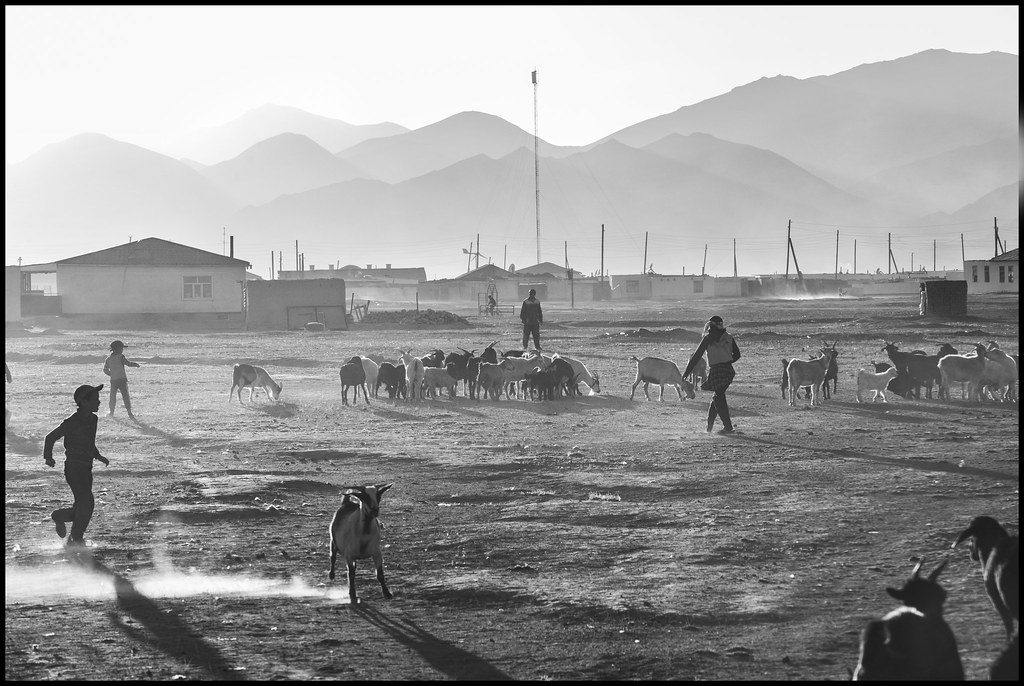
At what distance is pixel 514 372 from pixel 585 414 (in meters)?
3.47

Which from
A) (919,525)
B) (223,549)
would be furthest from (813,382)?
(223,549)

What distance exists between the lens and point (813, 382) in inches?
770

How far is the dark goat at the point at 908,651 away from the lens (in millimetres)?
4977

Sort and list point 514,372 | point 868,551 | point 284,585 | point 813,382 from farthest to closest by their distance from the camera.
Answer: point 514,372 → point 813,382 → point 868,551 → point 284,585

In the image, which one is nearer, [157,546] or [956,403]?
[157,546]

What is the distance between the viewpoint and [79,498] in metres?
10.0

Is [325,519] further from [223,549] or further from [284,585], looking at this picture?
[284,585]

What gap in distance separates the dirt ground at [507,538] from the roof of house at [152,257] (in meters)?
33.3

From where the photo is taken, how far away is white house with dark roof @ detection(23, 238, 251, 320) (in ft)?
173

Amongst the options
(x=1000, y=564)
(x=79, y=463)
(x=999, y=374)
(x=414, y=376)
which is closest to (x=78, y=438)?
(x=79, y=463)

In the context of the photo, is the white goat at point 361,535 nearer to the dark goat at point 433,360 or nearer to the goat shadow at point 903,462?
the goat shadow at point 903,462

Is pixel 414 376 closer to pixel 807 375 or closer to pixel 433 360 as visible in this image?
pixel 433 360

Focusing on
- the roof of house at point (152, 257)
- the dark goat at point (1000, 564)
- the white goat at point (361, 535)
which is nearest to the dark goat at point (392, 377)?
the white goat at point (361, 535)

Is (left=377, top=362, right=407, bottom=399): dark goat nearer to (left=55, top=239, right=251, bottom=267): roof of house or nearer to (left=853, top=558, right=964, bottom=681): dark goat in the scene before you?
(left=853, top=558, right=964, bottom=681): dark goat
